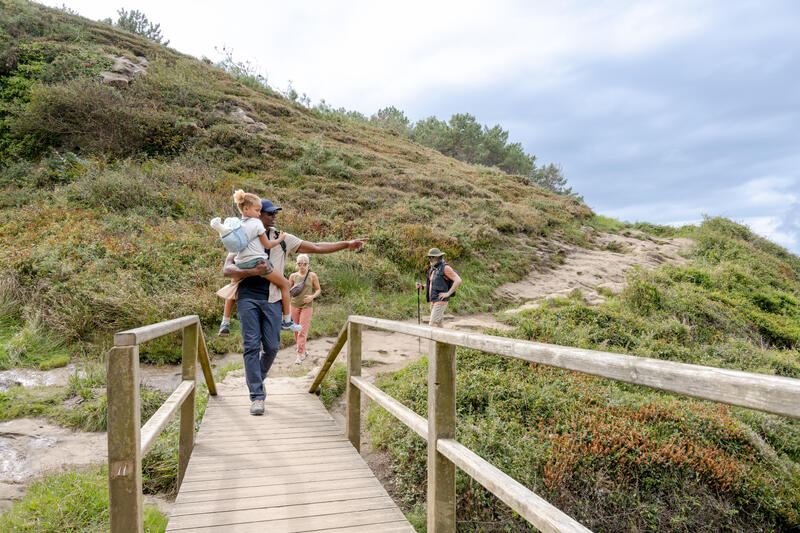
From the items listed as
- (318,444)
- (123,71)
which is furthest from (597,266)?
(123,71)

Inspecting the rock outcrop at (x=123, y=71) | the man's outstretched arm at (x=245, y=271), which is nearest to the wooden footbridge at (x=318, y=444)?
the man's outstretched arm at (x=245, y=271)

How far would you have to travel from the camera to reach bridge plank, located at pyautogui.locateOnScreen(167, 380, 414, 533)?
2.84m

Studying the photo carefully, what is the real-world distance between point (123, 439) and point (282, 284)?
8.64 feet

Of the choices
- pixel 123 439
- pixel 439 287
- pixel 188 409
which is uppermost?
pixel 439 287

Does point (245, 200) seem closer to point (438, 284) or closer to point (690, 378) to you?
point (690, 378)

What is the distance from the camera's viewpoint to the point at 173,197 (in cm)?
1309

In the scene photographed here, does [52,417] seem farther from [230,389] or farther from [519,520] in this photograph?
[519,520]

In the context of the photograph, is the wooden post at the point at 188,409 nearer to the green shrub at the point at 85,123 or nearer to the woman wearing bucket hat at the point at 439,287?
the woman wearing bucket hat at the point at 439,287

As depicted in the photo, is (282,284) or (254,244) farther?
(282,284)

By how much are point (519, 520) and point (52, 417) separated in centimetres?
524

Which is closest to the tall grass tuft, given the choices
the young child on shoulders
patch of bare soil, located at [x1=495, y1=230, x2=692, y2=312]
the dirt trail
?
the dirt trail

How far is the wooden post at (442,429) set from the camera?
2.41 meters

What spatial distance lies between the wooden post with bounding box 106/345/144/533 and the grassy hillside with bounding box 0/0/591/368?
230 inches

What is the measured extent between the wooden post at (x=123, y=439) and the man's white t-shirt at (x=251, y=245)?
7.27 feet
